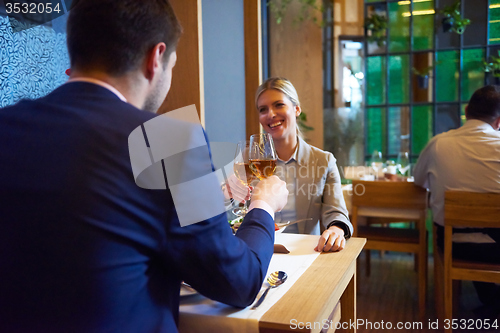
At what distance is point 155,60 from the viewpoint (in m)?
0.78

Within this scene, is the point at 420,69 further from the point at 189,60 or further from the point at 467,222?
the point at 189,60

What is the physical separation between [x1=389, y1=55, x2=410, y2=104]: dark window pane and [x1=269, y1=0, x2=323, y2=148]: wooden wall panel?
0.88m

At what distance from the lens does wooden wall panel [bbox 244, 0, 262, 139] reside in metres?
3.74

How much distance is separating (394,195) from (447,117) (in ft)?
7.48

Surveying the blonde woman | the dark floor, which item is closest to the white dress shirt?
the dark floor

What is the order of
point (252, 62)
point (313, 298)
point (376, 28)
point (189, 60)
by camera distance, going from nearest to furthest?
point (313, 298), point (189, 60), point (252, 62), point (376, 28)

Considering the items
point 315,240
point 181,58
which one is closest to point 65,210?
point 315,240

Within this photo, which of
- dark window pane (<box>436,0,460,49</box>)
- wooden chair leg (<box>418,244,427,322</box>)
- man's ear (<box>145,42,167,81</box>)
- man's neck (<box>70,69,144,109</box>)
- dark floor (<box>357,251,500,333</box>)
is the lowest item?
dark floor (<box>357,251,500,333</box>)

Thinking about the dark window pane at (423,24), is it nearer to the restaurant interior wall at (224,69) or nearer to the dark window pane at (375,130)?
the dark window pane at (375,130)

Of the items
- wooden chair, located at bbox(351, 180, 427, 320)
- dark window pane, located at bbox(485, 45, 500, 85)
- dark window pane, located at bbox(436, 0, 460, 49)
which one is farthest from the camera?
dark window pane, located at bbox(436, 0, 460, 49)

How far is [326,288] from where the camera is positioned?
0.95 m

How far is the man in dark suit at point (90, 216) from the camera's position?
65 cm

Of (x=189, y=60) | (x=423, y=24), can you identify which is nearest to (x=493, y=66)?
(x=423, y=24)

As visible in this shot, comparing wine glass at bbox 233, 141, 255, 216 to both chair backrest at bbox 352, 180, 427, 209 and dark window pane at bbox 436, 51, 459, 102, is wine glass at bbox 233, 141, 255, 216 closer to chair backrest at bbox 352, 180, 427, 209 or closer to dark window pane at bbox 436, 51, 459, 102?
chair backrest at bbox 352, 180, 427, 209
